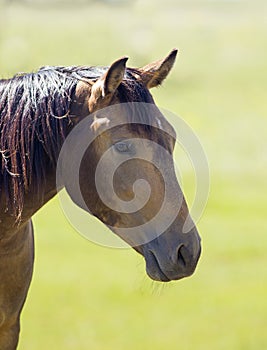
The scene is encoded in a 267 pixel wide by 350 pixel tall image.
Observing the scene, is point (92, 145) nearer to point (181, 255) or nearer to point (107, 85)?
point (107, 85)

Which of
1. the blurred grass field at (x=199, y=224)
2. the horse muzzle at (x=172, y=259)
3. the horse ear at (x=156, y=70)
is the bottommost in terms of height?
the blurred grass field at (x=199, y=224)

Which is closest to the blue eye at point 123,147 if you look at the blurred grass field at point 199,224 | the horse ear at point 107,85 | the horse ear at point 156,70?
the horse ear at point 107,85

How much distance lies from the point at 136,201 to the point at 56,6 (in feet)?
168

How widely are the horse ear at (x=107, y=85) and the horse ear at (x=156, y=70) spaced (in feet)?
0.72

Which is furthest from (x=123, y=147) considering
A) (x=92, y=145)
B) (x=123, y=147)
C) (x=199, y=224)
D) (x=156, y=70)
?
(x=199, y=224)

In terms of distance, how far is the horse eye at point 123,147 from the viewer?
330 cm

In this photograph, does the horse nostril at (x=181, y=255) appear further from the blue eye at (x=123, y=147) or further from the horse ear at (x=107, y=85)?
the horse ear at (x=107, y=85)

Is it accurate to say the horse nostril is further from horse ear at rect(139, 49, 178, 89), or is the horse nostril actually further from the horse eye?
horse ear at rect(139, 49, 178, 89)

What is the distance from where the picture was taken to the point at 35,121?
349cm

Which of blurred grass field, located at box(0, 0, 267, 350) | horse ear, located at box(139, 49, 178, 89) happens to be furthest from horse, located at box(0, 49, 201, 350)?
blurred grass field, located at box(0, 0, 267, 350)

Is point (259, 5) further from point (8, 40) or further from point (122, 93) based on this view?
point (122, 93)

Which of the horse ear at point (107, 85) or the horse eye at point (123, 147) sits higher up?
the horse ear at point (107, 85)

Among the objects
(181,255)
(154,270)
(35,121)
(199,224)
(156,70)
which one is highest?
(156,70)

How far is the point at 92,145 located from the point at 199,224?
16868 mm
